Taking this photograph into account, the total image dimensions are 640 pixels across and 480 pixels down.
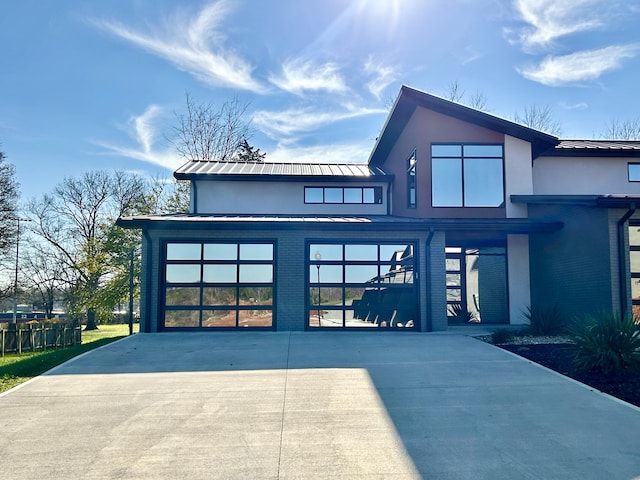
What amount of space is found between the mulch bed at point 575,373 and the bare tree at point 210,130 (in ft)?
83.0

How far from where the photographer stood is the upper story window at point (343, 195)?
17.6m

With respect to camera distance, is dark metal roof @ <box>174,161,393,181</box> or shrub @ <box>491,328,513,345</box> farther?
dark metal roof @ <box>174,161,393,181</box>

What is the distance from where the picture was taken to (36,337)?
15.0 meters

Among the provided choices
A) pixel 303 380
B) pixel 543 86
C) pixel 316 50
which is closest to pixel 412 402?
pixel 303 380

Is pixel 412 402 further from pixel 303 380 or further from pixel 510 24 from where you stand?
pixel 510 24

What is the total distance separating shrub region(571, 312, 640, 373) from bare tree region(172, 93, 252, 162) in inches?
1052

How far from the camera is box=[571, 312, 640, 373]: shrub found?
25.3 ft

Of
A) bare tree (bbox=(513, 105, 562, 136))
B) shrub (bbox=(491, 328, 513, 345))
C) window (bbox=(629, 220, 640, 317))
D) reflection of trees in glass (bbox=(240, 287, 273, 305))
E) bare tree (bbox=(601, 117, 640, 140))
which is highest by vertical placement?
bare tree (bbox=(513, 105, 562, 136))

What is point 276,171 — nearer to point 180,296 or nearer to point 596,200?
point 180,296

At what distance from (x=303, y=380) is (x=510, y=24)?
17.1 m

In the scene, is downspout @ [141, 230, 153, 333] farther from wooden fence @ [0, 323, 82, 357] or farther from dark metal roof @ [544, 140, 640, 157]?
dark metal roof @ [544, 140, 640, 157]

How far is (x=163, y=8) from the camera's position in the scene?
1396 cm

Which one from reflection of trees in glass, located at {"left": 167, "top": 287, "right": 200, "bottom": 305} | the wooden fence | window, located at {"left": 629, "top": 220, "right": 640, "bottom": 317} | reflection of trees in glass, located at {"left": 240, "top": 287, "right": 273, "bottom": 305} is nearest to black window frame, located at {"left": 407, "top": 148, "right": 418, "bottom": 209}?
reflection of trees in glass, located at {"left": 240, "top": 287, "right": 273, "bottom": 305}

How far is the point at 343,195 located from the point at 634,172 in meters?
10.2
